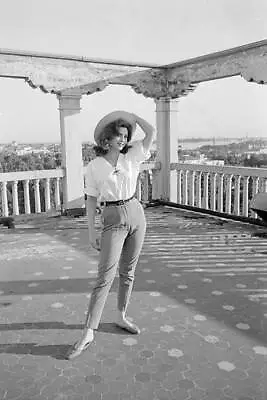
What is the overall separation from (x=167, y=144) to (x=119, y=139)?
16.3 feet

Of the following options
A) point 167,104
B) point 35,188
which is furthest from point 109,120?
point 167,104

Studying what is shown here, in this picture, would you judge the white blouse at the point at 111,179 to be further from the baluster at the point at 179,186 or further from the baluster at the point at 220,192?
the baluster at the point at 179,186

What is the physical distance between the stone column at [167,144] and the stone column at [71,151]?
1594mm

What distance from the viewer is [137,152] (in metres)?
2.38

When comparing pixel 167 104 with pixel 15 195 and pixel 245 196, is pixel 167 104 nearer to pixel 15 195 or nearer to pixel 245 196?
pixel 245 196

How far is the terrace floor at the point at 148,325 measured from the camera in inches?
77.2

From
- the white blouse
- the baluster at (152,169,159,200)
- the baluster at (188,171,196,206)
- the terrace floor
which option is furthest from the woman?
the baluster at (152,169,159,200)

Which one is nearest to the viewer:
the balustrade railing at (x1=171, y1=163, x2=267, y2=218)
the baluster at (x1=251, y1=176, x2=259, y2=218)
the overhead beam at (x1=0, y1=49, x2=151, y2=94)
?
the overhead beam at (x1=0, y1=49, x2=151, y2=94)

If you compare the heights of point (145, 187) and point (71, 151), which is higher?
point (71, 151)

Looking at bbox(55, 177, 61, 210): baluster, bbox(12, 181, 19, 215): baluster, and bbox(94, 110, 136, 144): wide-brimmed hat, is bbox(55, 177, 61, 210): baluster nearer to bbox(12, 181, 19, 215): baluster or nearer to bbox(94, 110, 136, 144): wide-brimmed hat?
bbox(12, 181, 19, 215): baluster

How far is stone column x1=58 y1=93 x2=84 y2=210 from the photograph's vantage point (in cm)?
620

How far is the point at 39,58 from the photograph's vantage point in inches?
224

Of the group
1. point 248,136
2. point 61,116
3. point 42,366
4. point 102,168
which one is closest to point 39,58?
point 61,116

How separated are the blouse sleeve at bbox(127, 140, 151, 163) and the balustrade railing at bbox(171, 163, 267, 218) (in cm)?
345
